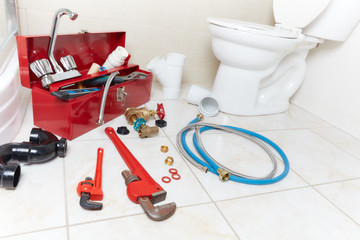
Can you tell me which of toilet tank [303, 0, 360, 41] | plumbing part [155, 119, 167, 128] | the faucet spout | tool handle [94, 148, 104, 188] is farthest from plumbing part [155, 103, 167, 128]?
toilet tank [303, 0, 360, 41]

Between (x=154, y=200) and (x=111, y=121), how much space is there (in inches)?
19.4

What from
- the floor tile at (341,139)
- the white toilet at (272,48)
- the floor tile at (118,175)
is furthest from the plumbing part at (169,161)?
the floor tile at (341,139)

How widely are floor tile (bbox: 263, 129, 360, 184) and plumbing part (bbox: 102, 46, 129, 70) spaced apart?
0.72 m

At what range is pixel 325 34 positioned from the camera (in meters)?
1.41

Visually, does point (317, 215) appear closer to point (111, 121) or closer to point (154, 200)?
point (154, 200)

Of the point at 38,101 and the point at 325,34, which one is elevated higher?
the point at 325,34

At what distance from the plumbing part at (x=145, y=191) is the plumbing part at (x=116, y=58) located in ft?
1.72

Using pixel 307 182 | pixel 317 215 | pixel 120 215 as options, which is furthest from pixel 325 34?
pixel 120 215

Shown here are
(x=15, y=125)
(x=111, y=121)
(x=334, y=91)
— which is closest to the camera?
(x=15, y=125)

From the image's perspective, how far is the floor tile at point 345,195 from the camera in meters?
0.85

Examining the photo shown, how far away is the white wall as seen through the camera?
1405 millimetres

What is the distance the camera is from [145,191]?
2.40 ft

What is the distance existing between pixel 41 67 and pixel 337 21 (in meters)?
1.35

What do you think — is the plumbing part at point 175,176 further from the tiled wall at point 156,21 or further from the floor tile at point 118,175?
the tiled wall at point 156,21
